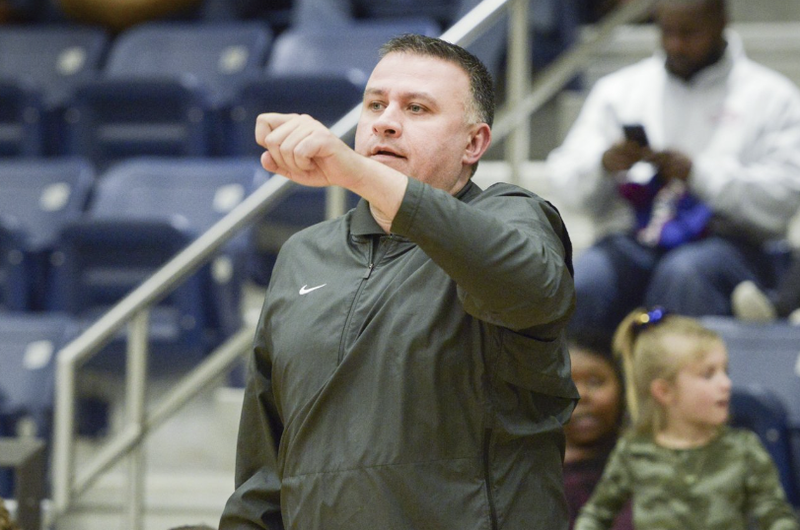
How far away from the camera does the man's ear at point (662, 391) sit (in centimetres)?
251

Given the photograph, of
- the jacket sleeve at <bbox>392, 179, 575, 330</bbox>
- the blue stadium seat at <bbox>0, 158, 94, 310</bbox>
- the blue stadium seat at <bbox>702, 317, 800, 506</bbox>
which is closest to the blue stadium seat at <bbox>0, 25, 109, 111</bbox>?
the blue stadium seat at <bbox>0, 158, 94, 310</bbox>

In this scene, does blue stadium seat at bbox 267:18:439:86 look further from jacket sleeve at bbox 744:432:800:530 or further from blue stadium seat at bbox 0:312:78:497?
jacket sleeve at bbox 744:432:800:530

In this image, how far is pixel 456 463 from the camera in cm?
131

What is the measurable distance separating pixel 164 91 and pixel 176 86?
7cm

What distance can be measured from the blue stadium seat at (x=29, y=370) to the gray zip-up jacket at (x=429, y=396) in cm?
214

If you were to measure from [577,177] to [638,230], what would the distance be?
217 mm

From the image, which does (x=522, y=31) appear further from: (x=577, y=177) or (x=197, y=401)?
(x=197, y=401)

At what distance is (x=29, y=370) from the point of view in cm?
345

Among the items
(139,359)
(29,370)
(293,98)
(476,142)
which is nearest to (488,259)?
(476,142)

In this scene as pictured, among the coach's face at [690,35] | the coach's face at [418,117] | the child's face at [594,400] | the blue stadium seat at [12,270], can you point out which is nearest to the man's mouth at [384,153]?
the coach's face at [418,117]

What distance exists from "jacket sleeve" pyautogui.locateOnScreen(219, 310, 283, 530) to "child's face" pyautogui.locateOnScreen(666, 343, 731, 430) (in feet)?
4.05

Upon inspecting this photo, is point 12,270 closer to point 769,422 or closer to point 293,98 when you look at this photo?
point 293,98

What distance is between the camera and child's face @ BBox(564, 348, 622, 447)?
8.84ft

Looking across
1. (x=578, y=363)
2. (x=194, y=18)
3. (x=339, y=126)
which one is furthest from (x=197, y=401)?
(x=194, y=18)
